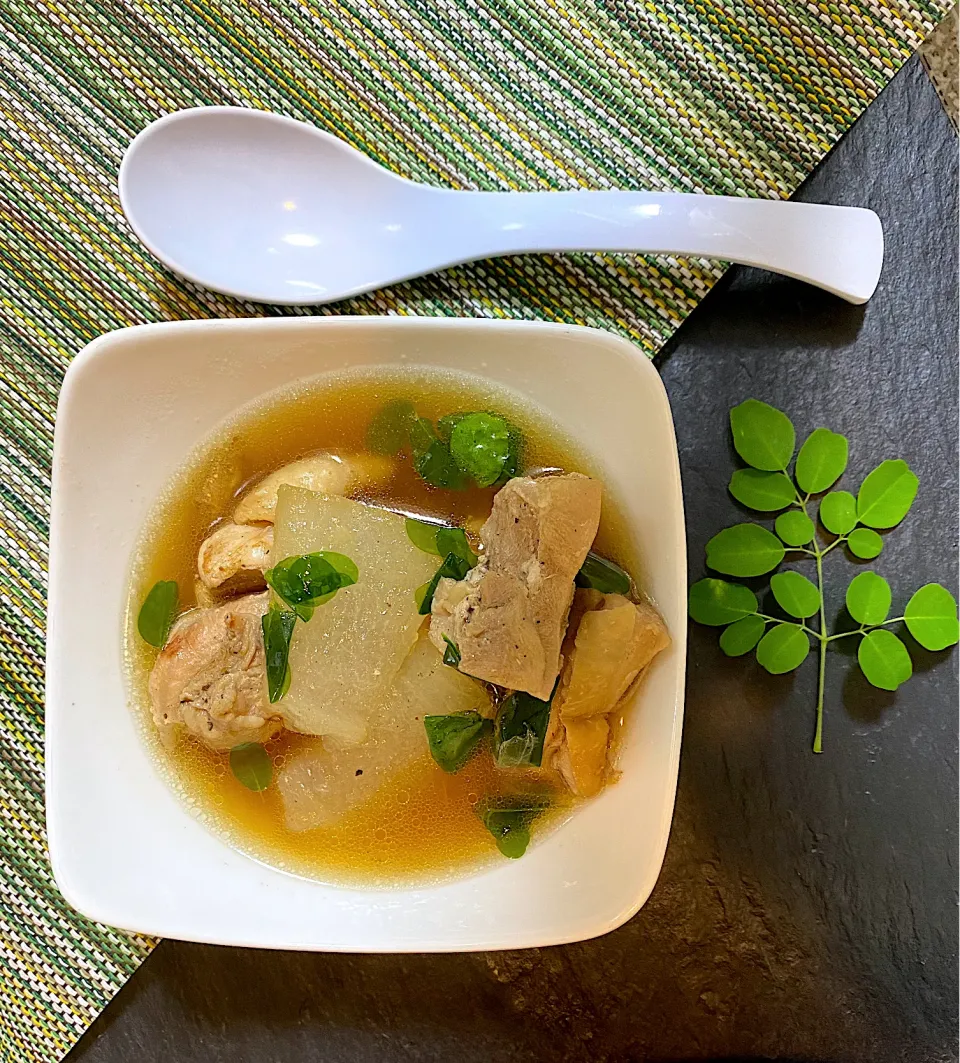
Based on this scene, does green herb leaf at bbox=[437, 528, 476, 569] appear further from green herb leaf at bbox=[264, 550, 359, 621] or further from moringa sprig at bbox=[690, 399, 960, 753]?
moringa sprig at bbox=[690, 399, 960, 753]

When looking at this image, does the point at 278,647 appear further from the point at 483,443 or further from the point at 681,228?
the point at 681,228

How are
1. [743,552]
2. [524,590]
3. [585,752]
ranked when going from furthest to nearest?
[743,552] → [585,752] → [524,590]

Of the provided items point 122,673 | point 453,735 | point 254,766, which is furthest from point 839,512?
point 122,673

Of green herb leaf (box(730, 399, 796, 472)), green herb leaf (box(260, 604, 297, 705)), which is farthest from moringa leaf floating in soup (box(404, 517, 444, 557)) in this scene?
green herb leaf (box(730, 399, 796, 472))

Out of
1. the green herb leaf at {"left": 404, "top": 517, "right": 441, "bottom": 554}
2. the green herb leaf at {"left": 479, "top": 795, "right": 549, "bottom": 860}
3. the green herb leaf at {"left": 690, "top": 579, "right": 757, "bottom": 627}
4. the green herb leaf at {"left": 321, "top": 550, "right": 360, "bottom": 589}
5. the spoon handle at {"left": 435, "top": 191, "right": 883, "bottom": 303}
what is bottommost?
the green herb leaf at {"left": 479, "top": 795, "right": 549, "bottom": 860}

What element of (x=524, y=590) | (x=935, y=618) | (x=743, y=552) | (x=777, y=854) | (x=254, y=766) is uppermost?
(x=935, y=618)

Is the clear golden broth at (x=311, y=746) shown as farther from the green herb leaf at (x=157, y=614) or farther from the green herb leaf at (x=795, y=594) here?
the green herb leaf at (x=795, y=594)
